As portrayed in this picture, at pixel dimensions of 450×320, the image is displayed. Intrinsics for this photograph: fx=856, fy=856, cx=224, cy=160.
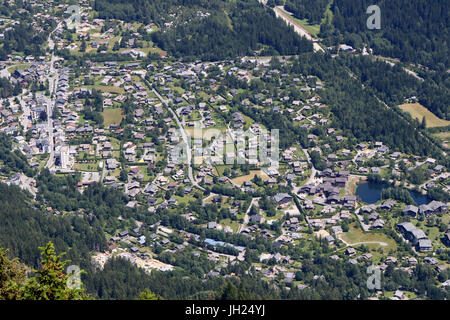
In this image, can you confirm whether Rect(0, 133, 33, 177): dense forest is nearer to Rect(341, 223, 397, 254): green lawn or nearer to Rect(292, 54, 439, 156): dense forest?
Rect(341, 223, 397, 254): green lawn

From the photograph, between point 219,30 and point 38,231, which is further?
point 219,30

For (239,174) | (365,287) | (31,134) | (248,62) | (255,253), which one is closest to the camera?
(365,287)

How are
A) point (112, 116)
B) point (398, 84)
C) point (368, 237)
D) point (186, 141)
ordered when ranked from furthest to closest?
point (398, 84), point (112, 116), point (186, 141), point (368, 237)

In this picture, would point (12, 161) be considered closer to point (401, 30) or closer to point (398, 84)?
point (398, 84)

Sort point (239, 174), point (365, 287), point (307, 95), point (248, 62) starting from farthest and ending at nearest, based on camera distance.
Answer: point (248, 62), point (307, 95), point (239, 174), point (365, 287)

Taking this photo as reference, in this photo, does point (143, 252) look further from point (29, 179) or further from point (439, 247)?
point (439, 247)

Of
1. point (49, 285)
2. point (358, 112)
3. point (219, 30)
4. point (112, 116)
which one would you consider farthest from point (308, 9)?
point (49, 285)

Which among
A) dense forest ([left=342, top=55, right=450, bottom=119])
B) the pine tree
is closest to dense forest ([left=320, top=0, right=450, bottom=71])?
dense forest ([left=342, top=55, right=450, bottom=119])

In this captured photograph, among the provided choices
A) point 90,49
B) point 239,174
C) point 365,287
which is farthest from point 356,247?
point 90,49
